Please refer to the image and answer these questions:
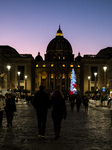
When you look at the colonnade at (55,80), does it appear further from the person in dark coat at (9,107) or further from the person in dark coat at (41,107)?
the person in dark coat at (41,107)

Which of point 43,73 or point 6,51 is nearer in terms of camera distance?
point 6,51

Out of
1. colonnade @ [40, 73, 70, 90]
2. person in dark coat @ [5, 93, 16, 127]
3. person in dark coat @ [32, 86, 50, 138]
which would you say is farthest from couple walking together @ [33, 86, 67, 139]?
colonnade @ [40, 73, 70, 90]

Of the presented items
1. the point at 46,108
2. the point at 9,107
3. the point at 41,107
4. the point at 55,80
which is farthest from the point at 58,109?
the point at 55,80

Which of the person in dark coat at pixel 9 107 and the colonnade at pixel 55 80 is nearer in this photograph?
the person in dark coat at pixel 9 107

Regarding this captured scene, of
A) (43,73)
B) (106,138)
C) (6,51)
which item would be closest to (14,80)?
(6,51)

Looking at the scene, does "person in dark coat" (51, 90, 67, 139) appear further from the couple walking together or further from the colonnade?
the colonnade

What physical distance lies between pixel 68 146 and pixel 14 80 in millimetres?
104347

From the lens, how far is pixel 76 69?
18012 centimetres

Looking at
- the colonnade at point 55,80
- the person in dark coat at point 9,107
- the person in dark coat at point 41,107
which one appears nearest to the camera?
the person in dark coat at point 41,107

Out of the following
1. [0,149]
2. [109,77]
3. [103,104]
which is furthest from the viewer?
[109,77]

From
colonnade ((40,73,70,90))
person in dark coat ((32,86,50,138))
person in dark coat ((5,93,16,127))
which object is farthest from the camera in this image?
colonnade ((40,73,70,90))

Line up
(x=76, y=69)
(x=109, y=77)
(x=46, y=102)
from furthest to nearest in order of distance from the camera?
(x=76, y=69), (x=109, y=77), (x=46, y=102)

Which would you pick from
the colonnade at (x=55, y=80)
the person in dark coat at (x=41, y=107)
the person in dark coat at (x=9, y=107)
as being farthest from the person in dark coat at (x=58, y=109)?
the colonnade at (x=55, y=80)

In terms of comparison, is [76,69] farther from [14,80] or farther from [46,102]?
[46,102]
